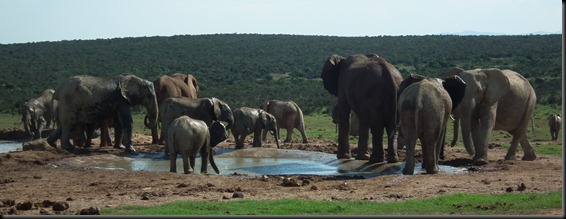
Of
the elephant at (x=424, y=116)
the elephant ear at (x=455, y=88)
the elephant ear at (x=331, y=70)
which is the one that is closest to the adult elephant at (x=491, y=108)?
the elephant ear at (x=455, y=88)

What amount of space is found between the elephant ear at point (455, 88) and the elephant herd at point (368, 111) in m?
0.02

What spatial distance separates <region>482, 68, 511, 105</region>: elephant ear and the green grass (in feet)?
21.3

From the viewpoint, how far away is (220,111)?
73.4 ft

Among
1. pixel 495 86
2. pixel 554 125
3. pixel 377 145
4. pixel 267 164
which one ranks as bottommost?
pixel 554 125

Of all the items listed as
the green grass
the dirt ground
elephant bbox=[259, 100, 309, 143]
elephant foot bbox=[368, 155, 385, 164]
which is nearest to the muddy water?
elephant foot bbox=[368, 155, 385, 164]

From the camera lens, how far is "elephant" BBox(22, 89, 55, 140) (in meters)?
29.0

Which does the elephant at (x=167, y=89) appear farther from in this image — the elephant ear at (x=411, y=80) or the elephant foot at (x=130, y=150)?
the elephant ear at (x=411, y=80)

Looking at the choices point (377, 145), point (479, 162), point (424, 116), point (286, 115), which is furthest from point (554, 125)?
point (424, 116)

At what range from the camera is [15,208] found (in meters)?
12.6

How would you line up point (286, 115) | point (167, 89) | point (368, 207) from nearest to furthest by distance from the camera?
point (368, 207), point (167, 89), point (286, 115)

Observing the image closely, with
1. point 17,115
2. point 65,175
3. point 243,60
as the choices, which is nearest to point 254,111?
point 65,175

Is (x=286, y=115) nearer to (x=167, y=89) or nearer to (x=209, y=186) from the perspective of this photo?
(x=167, y=89)

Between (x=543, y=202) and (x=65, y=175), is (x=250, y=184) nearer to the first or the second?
(x=65, y=175)

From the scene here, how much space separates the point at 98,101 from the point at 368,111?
662cm
